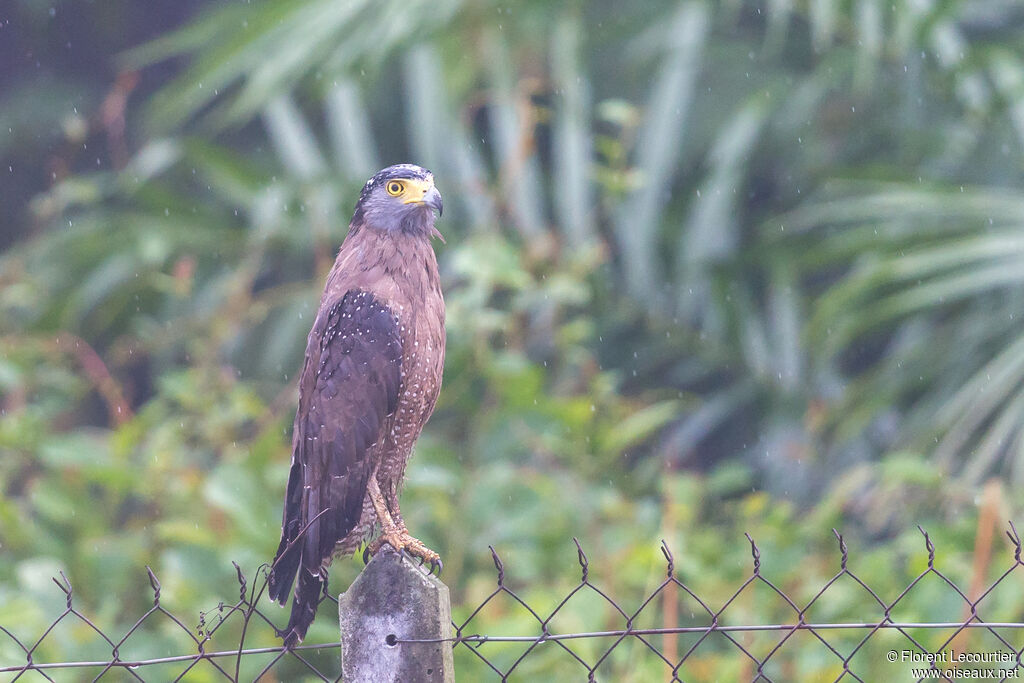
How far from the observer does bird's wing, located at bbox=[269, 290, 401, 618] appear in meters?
2.51

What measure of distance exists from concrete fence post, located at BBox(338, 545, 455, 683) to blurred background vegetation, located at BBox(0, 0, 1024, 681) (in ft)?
4.54

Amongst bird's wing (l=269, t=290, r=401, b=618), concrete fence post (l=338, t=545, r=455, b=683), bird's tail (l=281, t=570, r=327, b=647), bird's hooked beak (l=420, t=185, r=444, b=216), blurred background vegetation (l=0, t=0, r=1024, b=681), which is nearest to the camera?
concrete fence post (l=338, t=545, r=455, b=683)

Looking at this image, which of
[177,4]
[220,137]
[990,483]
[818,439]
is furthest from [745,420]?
[177,4]

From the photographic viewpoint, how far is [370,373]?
2.59m

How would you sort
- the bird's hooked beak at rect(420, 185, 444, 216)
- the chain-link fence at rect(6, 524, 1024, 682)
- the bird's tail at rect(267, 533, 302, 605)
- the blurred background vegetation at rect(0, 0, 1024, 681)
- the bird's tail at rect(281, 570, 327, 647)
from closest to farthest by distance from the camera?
the bird's tail at rect(281, 570, 327, 647) → the bird's tail at rect(267, 533, 302, 605) → the bird's hooked beak at rect(420, 185, 444, 216) → the chain-link fence at rect(6, 524, 1024, 682) → the blurred background vegetation at rect(0, 0, 1024, 681)

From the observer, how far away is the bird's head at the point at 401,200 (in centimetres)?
268

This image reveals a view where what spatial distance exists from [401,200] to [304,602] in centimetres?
95

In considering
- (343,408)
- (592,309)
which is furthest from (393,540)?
(592,309)

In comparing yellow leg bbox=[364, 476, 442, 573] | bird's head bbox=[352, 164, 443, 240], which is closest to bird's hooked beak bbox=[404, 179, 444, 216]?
bird's head bbox=[352, 164, 443, 240]

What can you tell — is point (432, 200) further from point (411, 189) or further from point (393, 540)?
point (393, 540)

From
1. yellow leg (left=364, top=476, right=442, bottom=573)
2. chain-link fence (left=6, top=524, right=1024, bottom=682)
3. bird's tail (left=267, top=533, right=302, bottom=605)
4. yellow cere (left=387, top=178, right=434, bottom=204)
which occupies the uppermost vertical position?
yellow cere (left=387, top=178, right=434, bottom=204)

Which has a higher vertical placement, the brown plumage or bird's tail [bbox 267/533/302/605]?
the brown plumage

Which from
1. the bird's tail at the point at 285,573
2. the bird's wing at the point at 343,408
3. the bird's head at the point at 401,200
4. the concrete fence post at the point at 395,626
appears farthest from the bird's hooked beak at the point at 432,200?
the concrete fence post at the point at 395,626

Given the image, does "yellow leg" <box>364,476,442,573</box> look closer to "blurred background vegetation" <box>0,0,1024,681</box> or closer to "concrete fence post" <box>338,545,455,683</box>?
"concrete fence post" <box>338,545,455,683</box>
